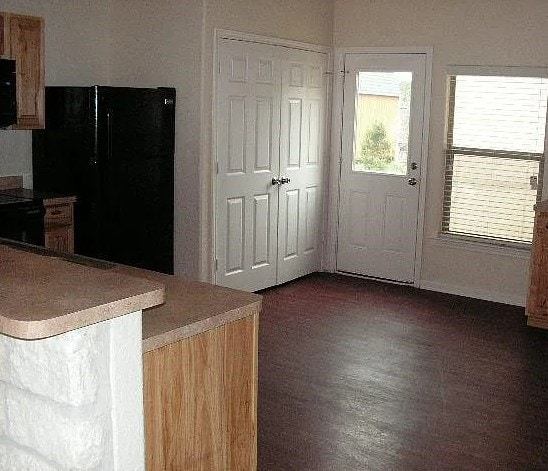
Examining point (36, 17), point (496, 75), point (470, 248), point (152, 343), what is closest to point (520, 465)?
point (152, 343)

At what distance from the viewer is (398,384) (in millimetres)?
4133

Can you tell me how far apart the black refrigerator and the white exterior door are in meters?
1.86

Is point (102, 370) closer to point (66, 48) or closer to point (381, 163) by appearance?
point (66, 48)

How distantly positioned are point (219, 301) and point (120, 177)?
9.95 feet

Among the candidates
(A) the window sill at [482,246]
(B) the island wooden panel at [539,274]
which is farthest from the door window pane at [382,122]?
(B) the island wooden panel at [539,274]

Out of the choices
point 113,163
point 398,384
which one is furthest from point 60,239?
point 398,384

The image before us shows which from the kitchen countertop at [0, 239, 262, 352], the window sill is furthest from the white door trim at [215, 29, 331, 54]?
the kitchen countertop at [0, 239, 262, 352]

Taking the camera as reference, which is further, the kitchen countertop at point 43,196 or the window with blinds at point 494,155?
the window with blinds at point 494,155

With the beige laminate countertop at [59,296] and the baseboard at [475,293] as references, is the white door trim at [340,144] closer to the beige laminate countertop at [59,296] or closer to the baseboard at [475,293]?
the baseboard at [475,293]

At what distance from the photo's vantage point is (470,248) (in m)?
6.01

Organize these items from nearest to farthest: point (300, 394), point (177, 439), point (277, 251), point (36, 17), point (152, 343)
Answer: point (152, 343), point (177, 439), point (300, 394), point (36, 17), point (277, 251)

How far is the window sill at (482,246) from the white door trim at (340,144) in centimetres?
19

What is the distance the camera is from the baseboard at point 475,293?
5848 mm

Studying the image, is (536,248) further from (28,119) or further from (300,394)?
(28,119)
